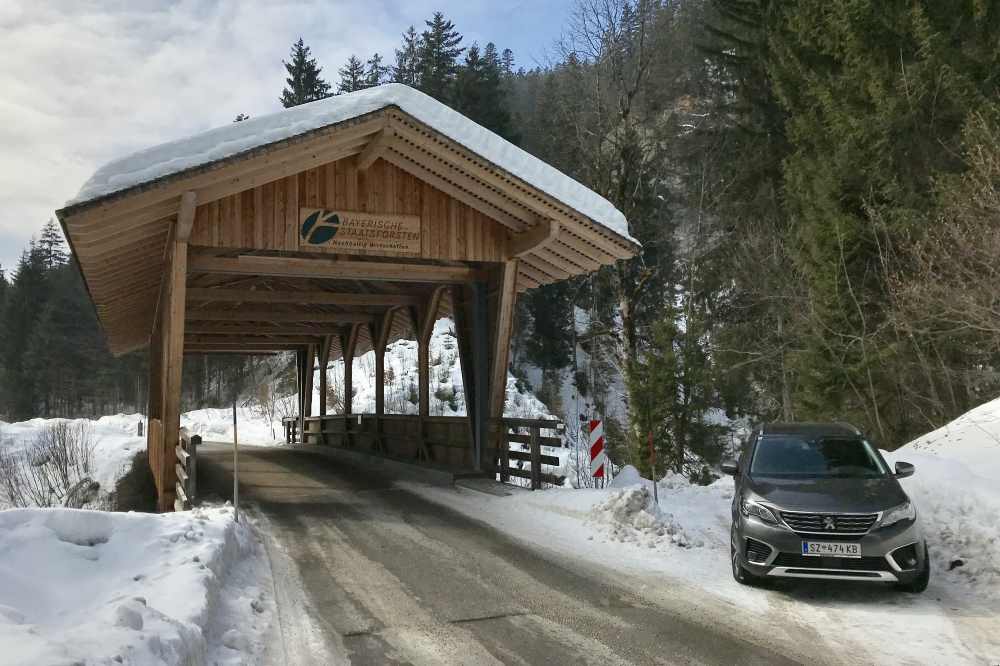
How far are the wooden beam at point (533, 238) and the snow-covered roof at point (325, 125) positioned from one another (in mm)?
532

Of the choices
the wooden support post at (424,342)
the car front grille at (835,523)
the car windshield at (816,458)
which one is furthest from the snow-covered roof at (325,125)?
the car front grille at (835,523)

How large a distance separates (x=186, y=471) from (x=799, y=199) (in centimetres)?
1522

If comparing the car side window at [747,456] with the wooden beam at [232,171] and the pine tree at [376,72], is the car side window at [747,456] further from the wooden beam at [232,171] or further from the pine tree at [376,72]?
the pine tree at [376,72]

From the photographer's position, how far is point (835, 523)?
588cm

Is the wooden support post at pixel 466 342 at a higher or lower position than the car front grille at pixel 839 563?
higher

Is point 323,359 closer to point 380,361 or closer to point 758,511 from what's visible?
point 380,361

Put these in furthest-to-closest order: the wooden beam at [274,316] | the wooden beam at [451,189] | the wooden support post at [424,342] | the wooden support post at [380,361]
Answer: the wooden support post at [380,361] → the wooden beam at [274,316] → the wooden support post at [424,342] → the wooden beam at [451,189]

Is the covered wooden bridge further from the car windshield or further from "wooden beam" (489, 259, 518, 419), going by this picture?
the car windshield

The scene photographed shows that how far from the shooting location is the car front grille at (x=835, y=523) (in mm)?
5855

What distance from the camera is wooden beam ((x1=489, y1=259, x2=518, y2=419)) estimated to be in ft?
42.7

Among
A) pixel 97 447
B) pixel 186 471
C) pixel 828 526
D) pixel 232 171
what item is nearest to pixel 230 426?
pixel 97 447

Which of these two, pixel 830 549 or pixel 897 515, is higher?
pixel 897 515

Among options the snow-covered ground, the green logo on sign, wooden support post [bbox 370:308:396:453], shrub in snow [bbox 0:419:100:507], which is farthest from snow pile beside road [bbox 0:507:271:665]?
wooden support post [bbox 370:308:396:453]

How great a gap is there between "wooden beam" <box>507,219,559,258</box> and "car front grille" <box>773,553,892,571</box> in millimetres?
6953
